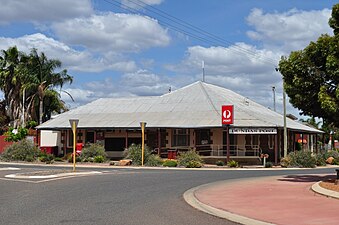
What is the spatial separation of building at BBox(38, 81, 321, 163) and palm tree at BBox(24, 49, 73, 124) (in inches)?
293

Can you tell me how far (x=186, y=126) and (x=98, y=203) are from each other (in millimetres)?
24421

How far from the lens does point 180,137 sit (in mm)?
42094

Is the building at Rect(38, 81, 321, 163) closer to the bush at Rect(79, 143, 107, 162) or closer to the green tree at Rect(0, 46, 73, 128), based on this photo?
the bush at Rect(79, 143, 107, 162)

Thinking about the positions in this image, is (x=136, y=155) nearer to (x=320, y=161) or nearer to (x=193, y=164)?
(x=193, y=164)

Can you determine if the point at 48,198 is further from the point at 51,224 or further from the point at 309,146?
the point at 309,146

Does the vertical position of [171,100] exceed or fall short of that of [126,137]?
it exceeds it

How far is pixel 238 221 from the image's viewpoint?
11.4 m

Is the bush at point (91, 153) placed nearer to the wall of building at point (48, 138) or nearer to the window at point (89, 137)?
the window at point (89, 137)

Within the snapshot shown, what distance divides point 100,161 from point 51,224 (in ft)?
91.5

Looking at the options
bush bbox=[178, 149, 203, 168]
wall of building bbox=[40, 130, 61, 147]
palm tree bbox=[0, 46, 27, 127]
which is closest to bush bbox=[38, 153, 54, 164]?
wall of building bbox=[40, 130, 61, 147]

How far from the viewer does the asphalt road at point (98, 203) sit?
11539mm

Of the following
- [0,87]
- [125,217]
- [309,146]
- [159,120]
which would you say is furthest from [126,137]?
[125,217]

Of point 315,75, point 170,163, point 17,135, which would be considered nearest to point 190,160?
point 170,163

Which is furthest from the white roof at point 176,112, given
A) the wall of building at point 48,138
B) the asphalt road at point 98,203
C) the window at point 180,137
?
the asphalt road at point 98,203
